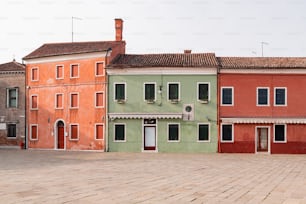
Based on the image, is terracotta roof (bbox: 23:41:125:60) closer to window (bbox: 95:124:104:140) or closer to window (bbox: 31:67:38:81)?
window (bbox: 31:67:38:81)

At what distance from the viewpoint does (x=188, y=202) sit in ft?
35.8

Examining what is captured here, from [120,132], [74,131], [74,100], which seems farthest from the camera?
[74,100]

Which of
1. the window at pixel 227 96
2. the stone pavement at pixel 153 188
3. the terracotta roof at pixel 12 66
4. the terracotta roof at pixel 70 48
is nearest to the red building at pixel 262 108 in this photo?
the window at pixel 227 96

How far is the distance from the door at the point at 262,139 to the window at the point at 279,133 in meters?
0.63

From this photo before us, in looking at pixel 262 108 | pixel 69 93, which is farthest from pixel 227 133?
pixel 69 93

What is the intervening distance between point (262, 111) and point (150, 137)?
8.34 m

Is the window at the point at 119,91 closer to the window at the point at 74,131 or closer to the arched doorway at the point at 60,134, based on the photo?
the window at the point at 74,131

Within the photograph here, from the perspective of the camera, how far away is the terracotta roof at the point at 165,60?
34781mm

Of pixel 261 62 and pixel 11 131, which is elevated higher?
pixel 261 62

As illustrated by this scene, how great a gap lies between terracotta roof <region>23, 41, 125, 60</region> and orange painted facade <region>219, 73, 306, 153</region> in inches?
363

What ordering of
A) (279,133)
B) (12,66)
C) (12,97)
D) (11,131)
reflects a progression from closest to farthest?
(279,133)
(11,131)
(12,97)
(12,66)

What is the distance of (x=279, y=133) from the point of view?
112ft

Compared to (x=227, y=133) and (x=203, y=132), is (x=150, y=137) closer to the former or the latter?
(x=203, y=132)

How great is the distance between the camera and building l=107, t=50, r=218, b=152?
3459cm
